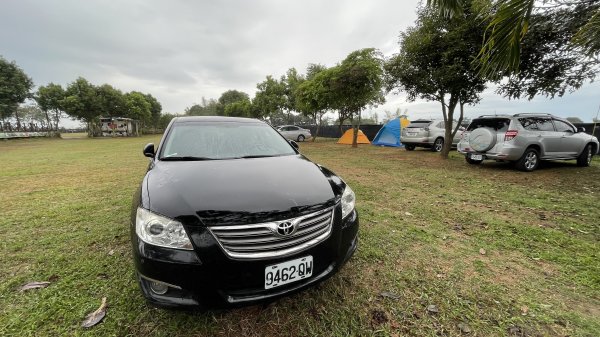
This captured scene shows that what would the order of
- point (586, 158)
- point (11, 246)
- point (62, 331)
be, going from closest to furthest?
point (62, 331), point (11, 246), point (586, 158)

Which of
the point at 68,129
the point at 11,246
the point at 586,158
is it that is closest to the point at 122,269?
the point at 11,246

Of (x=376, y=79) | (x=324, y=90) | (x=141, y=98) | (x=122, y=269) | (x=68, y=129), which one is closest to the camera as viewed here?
(x=122, y=269)

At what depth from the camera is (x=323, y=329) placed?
170 cm

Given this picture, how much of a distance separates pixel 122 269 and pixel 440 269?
2944mm

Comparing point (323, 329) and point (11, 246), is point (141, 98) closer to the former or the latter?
point (11, 246)

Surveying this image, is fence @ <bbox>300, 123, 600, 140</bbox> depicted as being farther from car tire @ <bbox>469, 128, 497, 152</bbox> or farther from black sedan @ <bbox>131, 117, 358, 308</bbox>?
black sedan @ <bbox>131, 117, 358, 308</bbox>

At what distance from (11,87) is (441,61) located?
3318cm

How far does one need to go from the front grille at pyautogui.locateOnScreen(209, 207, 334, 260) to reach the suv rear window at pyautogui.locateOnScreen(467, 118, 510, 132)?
284 inches

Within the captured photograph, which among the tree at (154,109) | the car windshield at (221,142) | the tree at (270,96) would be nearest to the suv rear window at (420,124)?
the car windshield at (221,142)

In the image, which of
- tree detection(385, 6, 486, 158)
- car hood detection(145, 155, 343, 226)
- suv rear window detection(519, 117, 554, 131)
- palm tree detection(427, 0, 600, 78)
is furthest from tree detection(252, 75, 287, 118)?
car hood detection(145, 155, 343, 226)

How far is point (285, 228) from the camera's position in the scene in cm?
152

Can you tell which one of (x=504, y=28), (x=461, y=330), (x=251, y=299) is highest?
(x=504, y=28)

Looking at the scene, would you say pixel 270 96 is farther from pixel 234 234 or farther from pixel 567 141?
pixel 234 234

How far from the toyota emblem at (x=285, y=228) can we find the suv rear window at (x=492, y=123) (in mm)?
7290
